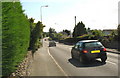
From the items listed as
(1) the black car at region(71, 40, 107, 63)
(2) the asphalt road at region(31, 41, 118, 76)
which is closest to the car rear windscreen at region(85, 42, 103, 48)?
(1) the black car at region(71, 40, 107, 63)

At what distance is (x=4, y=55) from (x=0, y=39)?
28.8 inches

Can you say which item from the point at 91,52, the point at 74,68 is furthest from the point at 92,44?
the point at 74,68

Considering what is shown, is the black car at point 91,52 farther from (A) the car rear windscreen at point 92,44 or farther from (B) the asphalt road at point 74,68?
(B) the asphalt road at point 74,68

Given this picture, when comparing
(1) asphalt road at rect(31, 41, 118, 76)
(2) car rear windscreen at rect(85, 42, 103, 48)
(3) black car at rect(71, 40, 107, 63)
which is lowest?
(1) asphalt road at rect(31, 41, 118, 76)

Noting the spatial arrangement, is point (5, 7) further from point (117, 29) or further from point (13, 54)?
point (117, 29)

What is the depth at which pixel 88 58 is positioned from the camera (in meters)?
11.8

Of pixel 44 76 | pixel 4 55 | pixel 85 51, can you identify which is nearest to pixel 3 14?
pixel 4 55

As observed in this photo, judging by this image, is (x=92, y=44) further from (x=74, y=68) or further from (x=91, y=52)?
(x=74, y=68)

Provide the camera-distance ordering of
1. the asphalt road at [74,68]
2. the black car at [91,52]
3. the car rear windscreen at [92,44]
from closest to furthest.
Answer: the asphalt road at [74,68]
the black car at [91,52]
the car rear windscreen at [92,44]

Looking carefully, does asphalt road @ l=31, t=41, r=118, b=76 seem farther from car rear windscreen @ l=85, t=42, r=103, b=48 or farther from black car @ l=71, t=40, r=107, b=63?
car rear windscreen @ l=85, t=42, r=103, b=48

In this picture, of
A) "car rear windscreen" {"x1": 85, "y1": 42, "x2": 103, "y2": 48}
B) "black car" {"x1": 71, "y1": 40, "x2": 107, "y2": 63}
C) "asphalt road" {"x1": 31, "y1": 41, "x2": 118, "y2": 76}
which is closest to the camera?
"asphalt road" {"x1": 31, "y1": 41, "x2": 118, "y2": 76}

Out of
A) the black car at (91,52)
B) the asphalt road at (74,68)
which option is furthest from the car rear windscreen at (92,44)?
the asphalt road at (74,68)

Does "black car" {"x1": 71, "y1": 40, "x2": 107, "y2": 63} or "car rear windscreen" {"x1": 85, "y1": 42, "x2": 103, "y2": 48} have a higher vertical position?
"car rear windscreen" {"x1": 85, "y1": 42, "x2": 103, "y2": 48}

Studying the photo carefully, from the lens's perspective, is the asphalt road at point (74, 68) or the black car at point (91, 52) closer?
the asphalt road at point (74, 68)
